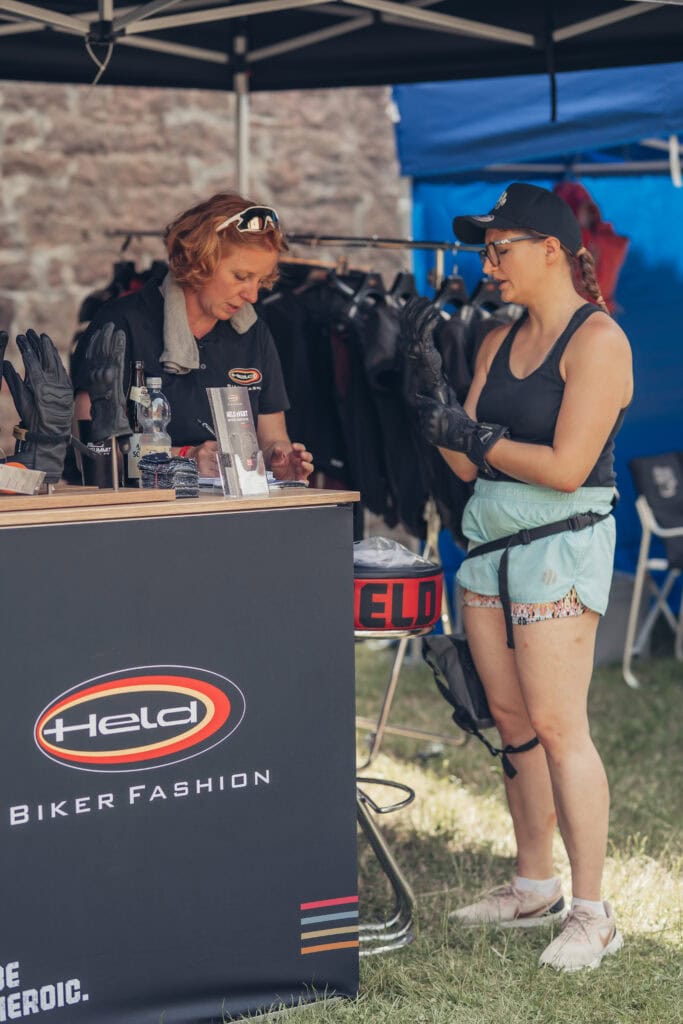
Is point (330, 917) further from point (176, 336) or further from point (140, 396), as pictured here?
point (176, 336)

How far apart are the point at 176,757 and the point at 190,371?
1.10 metres

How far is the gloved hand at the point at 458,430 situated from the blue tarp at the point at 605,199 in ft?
7.80

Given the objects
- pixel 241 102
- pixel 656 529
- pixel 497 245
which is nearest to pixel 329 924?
pixel 497 245

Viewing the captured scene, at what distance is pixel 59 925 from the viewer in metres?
2.43

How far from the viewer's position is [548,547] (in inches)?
114

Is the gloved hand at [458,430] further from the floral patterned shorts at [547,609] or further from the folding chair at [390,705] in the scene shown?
the folding chair at [390,705]

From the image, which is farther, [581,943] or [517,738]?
[517,738]

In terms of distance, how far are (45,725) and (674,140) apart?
3.82 m

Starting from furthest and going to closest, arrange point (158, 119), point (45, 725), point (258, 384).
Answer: point (158, 119), point (258, 384), point (45, 725)

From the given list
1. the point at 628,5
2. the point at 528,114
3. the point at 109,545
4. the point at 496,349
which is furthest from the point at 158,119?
the point at 109,545

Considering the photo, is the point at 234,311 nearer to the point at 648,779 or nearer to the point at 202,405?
the point at 202,405

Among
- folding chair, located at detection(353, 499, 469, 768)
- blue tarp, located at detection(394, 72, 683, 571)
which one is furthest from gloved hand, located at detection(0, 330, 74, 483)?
blue tarp, located at detection(394, 72, 683, 571)

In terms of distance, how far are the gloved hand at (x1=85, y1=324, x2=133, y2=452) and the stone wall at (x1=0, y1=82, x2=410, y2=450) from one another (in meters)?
3.51

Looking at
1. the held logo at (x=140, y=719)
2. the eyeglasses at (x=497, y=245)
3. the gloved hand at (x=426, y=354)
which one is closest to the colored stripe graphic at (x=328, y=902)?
the held logo at (x=140, y=719)
